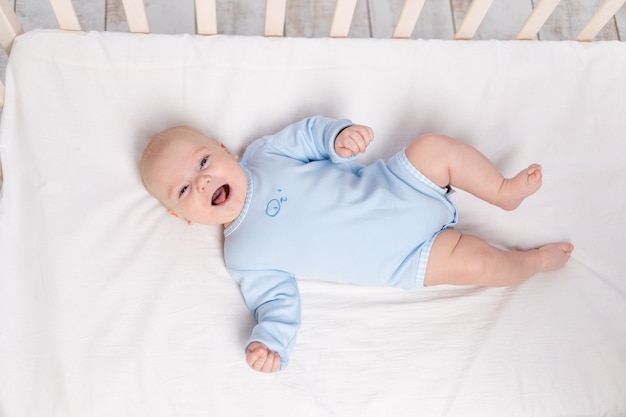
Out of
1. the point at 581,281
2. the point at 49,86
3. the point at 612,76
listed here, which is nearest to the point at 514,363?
the point at 581,281

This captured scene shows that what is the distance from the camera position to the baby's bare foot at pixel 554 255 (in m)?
1.34

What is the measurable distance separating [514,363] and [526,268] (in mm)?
181

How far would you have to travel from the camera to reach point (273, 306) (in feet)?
4.14

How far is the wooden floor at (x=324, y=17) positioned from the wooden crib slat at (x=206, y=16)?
19.4 inches

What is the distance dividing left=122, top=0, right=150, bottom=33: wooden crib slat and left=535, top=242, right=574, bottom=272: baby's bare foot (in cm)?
88

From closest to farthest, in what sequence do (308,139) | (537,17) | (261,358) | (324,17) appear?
(261,358) → (308,139) → (537,17) → (324,17)

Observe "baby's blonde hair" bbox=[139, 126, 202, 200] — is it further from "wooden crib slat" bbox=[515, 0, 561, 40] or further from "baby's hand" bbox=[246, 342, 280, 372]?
"wooden crib slat" bbox=[515, 0, 561, 40]

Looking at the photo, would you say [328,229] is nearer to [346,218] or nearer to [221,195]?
[346,218]

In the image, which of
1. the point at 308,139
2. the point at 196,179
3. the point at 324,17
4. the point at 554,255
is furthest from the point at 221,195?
the point at 324,17

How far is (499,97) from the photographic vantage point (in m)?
1.45

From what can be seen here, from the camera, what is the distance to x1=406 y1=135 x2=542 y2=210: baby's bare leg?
1.28 meters

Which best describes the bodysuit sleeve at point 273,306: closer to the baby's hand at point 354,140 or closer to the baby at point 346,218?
the baby at point 346,218

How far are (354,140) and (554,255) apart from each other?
45cm

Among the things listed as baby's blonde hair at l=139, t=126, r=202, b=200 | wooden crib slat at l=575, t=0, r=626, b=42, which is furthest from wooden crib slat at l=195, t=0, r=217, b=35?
wooden crib slat at l=575, t=0, r=626, b=42
